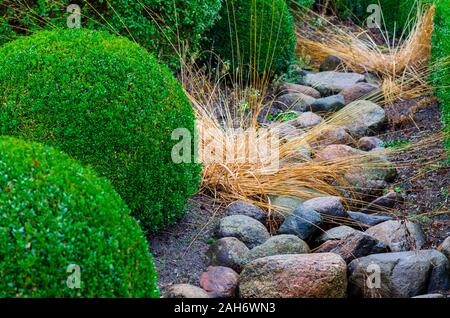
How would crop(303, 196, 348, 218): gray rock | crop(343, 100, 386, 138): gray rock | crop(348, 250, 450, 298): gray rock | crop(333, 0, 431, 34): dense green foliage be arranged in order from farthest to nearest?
1. crop(333, 0, 431, 34): dense green foliage
2. crop(343, 100, 386, 138): gray rock
3. crop(303, 196, 348, 218): gray rock
4. crop(348, 250, 450, 298): gray rock

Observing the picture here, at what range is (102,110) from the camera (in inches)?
171

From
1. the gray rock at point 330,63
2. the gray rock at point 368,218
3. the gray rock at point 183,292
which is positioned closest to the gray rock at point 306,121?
the gray rock at point 368,218

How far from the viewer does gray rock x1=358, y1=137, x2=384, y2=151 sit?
6781mm

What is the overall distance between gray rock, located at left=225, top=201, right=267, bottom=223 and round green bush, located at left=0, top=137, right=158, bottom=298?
222 centimetres

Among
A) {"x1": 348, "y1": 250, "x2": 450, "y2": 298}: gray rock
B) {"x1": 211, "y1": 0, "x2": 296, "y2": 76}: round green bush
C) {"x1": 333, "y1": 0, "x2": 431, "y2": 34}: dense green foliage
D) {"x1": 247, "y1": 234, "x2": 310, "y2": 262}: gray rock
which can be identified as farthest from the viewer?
{"x1": 333, "y1": 0, "x2": 431, "y2": 34}: dense green foliage

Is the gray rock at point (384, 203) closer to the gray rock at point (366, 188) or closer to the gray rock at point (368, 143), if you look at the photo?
the gray rock at point (366, 188)

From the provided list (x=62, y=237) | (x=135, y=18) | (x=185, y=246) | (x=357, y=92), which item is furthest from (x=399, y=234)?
→ (x=357, y=92)

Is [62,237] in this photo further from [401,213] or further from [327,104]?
[327,104]

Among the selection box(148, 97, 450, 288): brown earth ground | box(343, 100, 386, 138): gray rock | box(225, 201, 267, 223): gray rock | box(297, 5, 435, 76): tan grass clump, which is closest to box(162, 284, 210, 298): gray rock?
box(148, 97, 450, 288): brown earth ground

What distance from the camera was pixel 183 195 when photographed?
15.9 ft

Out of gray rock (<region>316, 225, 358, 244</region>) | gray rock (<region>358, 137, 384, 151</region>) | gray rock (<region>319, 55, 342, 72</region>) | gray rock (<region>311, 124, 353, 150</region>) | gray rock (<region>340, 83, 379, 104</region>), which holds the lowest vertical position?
gray rock (<region>316, 225, 358, 244</region>)

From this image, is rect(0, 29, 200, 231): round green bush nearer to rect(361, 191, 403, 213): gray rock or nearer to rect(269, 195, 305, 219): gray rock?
rect(269, 195, 305, 219): gray rock

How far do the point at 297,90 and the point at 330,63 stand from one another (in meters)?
1.31

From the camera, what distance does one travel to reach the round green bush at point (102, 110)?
4.33 m
